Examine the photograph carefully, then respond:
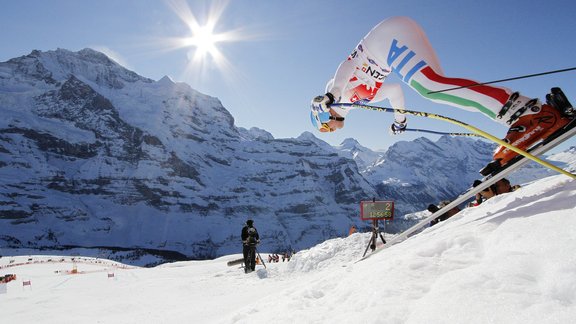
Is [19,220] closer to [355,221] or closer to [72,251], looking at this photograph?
[72,251]

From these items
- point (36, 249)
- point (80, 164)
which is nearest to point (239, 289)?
point (36, 249)

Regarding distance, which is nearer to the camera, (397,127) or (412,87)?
(412,87)

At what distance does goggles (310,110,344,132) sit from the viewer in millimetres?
3795

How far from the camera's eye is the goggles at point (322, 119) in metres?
3.79

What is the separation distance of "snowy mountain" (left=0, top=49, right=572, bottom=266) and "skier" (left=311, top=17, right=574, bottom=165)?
111129mm

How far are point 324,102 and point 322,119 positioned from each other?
0.23m

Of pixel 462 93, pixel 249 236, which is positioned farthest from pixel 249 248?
pixel 462 93

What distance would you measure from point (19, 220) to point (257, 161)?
359 ft

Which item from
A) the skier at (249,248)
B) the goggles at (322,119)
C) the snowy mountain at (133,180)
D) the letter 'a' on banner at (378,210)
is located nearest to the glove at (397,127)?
the goggles at (322,119)

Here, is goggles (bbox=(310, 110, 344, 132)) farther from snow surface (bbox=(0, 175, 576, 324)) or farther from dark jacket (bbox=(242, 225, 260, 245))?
dark jacket (bbox=(242, 225, 260, 245))

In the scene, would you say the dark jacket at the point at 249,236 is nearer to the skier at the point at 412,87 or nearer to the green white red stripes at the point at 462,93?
the skier at the point at 412,87

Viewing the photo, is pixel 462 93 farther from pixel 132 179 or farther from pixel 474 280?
pixel 132 179

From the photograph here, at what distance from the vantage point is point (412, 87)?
3.42m

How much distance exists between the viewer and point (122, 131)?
164375 millimetres
